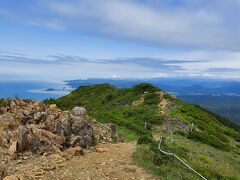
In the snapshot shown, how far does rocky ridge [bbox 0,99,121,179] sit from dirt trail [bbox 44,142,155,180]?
0.54 meters

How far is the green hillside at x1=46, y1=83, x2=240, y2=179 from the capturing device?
19155 millimetres

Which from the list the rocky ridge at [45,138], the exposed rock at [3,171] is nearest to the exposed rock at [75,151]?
the rocky ridge at [45,138]

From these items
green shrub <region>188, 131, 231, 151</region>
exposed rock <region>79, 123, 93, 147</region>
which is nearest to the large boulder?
exposed rock <region>79, 123, 93, 147</region>

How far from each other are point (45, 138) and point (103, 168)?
3872mm

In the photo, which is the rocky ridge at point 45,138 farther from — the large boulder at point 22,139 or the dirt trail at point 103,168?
the dirt trail at point 103,168

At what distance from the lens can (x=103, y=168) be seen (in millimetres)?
17188

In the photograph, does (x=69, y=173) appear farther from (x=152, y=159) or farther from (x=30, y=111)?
(x=30, y=111)

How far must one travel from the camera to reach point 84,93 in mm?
67000

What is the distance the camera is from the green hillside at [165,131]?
62.8 ft

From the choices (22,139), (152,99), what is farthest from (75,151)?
(152,99)

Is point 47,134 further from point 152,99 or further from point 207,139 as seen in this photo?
point 152,99

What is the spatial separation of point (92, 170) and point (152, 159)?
10.2 ft

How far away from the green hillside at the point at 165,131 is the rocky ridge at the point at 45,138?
2806 mm

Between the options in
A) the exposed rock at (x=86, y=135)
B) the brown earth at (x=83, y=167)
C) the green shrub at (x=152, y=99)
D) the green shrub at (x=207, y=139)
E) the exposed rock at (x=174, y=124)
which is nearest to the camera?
the brown earth at (x=83, y=167)
